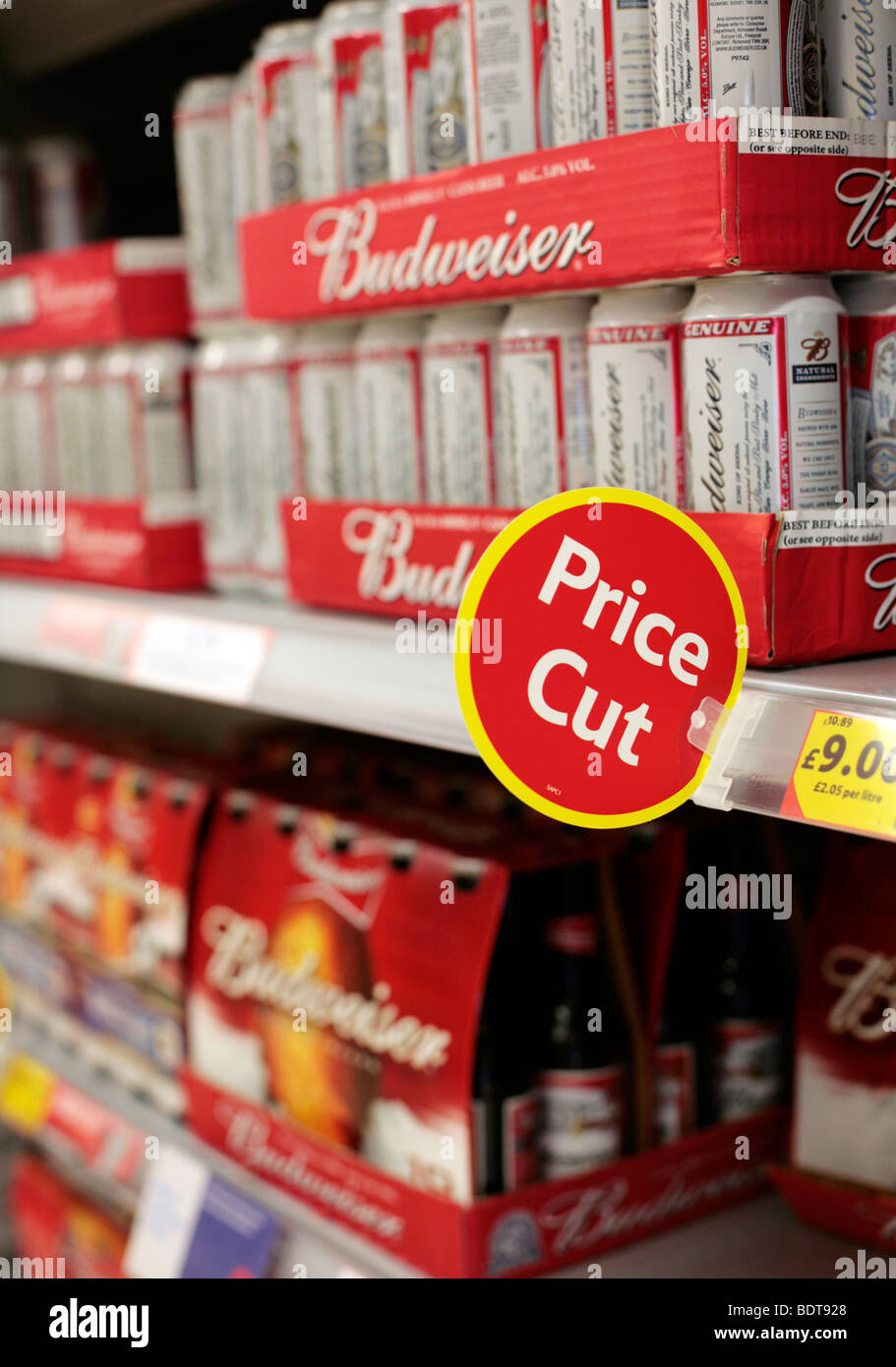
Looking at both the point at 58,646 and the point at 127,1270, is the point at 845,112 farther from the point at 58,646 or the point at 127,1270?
the point at 127,1270

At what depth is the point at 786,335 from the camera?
103cm

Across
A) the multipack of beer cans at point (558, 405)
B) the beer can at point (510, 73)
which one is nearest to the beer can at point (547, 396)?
the multipack of beer cans at point (558, 405)

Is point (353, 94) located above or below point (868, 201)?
above

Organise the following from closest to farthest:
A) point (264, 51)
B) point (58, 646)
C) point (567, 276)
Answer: point (567, 276)
point (264, 51)
point (58, 646)

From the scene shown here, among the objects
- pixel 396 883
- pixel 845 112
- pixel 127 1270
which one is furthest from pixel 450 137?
pixel 127 1270

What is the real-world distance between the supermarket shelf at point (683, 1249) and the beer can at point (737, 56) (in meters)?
0.95

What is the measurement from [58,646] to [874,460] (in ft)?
3.28

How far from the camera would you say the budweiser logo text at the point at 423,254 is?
1.15 metres

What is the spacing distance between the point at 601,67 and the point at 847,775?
617 mm

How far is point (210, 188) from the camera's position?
175cm

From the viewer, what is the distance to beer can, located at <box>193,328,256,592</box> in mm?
1691
